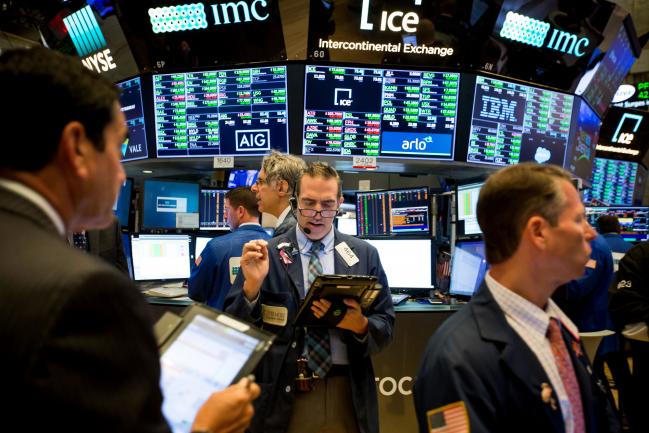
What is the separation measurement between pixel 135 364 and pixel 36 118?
412 millimetres

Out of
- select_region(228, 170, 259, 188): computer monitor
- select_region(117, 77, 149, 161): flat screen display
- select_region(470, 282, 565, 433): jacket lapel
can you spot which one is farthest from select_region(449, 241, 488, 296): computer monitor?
select_region(117, 77, 149, 161): flat screen display

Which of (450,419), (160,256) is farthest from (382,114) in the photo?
(450,419)

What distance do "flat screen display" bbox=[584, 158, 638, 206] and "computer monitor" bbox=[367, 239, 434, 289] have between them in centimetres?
596

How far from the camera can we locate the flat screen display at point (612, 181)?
906cm

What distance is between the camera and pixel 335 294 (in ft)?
6.89

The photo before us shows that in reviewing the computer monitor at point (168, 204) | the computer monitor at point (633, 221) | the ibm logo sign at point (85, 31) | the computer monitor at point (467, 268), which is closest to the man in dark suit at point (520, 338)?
the computer monitor at point (467, 268)

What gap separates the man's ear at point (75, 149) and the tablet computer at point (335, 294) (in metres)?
1.16

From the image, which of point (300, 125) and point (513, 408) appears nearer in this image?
point (513, 408)

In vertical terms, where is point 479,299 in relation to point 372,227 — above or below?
above

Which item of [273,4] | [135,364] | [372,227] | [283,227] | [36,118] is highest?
[273,4]

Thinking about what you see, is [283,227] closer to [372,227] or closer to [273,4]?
[372,227]

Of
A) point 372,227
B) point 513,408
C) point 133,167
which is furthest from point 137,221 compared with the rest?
point 513,408

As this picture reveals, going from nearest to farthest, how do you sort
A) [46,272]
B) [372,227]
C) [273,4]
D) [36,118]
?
[46,272]
[36,118]
[273,4]
[372,227]

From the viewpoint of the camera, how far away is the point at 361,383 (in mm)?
2264
